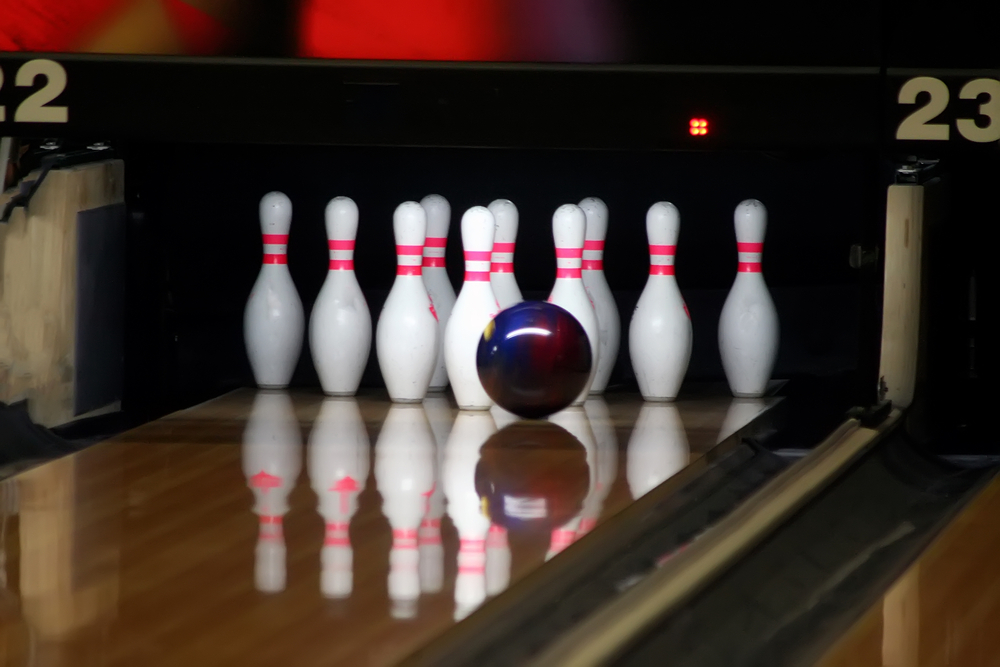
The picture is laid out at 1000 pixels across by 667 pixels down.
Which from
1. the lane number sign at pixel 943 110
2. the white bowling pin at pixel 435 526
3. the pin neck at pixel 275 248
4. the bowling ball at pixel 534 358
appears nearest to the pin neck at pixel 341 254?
the pin neck at pixel 275 248

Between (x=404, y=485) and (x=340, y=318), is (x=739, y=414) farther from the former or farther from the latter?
(x=404, y=485)

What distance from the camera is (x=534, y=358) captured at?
2.49 meters

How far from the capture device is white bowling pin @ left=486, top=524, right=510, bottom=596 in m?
1.43

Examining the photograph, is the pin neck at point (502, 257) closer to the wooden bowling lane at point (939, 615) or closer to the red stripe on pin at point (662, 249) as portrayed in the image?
the red stripe on pin at point (662, 249)

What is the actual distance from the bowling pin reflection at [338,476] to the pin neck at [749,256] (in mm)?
858

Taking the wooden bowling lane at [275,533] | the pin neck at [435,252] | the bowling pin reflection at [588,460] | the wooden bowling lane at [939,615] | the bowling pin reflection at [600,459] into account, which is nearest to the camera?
the wooden bowling lane at [275,533]

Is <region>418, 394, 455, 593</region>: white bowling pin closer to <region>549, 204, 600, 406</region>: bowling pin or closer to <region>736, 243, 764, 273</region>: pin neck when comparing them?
<region>549, 204, 600, 406</region>: bowling pin

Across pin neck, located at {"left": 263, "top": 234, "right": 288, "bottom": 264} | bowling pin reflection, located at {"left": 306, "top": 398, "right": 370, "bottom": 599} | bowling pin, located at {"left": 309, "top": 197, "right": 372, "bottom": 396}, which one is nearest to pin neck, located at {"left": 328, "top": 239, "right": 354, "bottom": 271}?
bowling pin, located at {"left": 309, "top": 197, "right": 372, "bottom": 396}

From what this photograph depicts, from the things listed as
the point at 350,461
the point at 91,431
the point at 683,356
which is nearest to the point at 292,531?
the point at 350,461

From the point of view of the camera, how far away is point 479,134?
→ 2500 mm

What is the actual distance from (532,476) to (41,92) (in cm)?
110

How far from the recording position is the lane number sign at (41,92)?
2473mm

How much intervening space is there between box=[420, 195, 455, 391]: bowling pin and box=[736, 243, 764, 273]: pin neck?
0.61 m

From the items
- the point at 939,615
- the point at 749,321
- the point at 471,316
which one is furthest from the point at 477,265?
the point at 939,615
